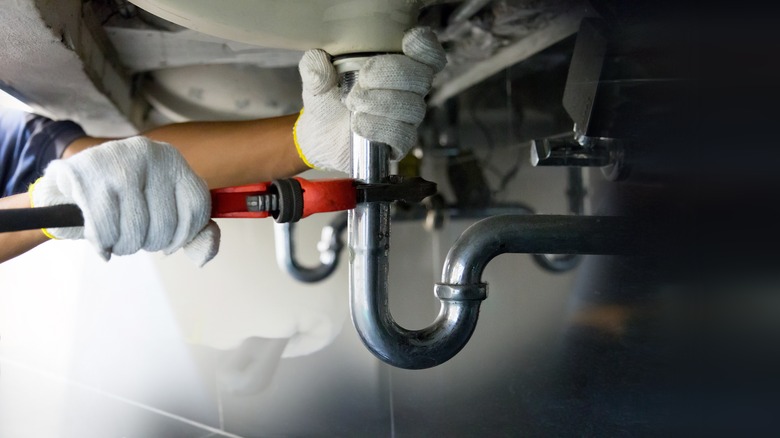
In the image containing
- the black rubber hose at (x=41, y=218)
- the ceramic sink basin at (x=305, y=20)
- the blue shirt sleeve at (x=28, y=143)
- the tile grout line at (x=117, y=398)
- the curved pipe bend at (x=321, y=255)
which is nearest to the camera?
the black rubber hose at (x=41, y=218)

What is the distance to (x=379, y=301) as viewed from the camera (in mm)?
551

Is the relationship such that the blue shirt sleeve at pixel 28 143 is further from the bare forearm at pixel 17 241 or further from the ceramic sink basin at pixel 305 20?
the ceramic sink basin at pixel 305 20

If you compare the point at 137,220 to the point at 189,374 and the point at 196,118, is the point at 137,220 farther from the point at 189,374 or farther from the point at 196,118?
the point at 189,374

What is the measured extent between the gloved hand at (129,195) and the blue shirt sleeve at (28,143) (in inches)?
16.2

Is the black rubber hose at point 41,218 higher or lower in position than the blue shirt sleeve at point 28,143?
lower

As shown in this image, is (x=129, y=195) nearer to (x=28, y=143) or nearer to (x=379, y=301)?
(x=379, y=301)

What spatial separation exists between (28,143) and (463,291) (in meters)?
0.60

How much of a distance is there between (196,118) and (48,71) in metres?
0.29

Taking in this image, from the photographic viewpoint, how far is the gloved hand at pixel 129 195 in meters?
0.40

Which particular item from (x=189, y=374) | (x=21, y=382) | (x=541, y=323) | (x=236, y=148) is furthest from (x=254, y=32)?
(x=21, y=382)

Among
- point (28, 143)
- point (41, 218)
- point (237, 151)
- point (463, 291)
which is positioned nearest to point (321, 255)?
point (237, 151)

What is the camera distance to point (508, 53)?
779 millimetres

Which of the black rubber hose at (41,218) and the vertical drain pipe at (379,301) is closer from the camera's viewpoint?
the black rubber hose at (41,218)

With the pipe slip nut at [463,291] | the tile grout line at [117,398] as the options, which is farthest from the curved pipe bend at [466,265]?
the tile grout line at [117,398]
